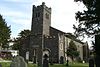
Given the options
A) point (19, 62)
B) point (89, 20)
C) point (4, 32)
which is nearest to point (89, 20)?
point (89, 20)

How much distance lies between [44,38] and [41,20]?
559 centimetres

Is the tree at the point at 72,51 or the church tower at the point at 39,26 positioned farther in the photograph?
the church tower at the point at 39,26

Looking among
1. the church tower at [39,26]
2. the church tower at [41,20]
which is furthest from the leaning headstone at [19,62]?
the church tower at [41,20]

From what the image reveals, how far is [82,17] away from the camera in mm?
24031

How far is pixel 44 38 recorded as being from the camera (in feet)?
224

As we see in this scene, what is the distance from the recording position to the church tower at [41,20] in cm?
6938

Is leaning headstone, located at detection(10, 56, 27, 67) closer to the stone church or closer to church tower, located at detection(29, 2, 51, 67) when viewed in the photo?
the stone church

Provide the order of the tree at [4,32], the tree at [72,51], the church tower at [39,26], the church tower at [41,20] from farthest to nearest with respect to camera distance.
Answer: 1. the tree at [4,32]
2. the church tower at [41,20]
3. the church tower at [39,26]
4. the tree at [72,51]

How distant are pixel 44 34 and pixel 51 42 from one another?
3557 millimetres

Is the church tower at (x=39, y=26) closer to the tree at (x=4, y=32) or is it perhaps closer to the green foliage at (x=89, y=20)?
the tree at (x=4, y=32)

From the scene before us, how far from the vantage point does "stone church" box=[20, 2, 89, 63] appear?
66.2m

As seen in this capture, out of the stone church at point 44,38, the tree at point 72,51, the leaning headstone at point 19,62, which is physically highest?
the stone church at point 44,38

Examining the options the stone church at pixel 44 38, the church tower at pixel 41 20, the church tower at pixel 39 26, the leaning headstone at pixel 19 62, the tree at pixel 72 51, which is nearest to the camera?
the leaning headstone at pixel 19 62

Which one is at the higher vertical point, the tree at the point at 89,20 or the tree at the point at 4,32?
the tree at the point at 4,32
